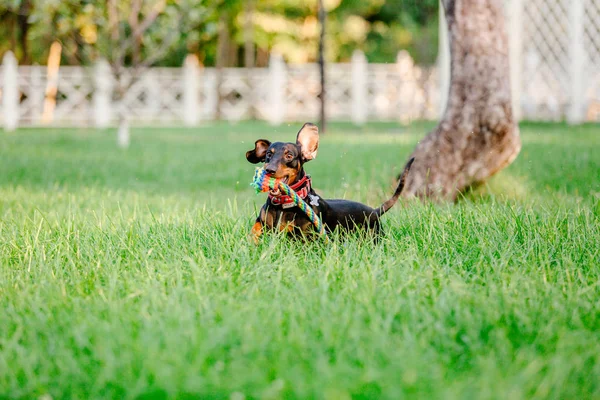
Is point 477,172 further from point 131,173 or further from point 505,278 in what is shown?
point 131,173

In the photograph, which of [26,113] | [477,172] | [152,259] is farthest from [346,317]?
[26,113]

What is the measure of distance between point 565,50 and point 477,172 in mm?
11602

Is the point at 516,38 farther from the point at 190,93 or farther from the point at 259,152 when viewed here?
the point at 259,152

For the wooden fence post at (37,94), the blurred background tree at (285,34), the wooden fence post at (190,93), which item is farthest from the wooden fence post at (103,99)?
the wooden fence post at (190,93)

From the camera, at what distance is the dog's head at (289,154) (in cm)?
331

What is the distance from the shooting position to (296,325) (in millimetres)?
2410

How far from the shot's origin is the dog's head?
3.31 meters

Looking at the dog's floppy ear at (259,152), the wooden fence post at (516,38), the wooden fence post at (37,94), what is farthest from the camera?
the wooden fence post at (37,94)

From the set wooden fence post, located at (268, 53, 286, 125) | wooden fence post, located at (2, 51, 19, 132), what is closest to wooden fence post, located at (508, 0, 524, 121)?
wooden fence post, located at (268, 53, 286, 125)

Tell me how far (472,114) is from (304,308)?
3.38m

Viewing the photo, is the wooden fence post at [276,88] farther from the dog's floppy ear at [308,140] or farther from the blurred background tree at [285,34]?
the dog's floppy ear at [308,140]

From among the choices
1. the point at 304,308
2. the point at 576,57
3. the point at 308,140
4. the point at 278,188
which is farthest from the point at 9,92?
the point at 304,308

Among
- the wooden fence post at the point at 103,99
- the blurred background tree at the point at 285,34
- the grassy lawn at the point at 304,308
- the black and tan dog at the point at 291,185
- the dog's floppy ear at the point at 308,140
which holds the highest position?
the blurred background tree at the point at 285,34

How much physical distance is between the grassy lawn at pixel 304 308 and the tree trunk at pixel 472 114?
43.7 inches
